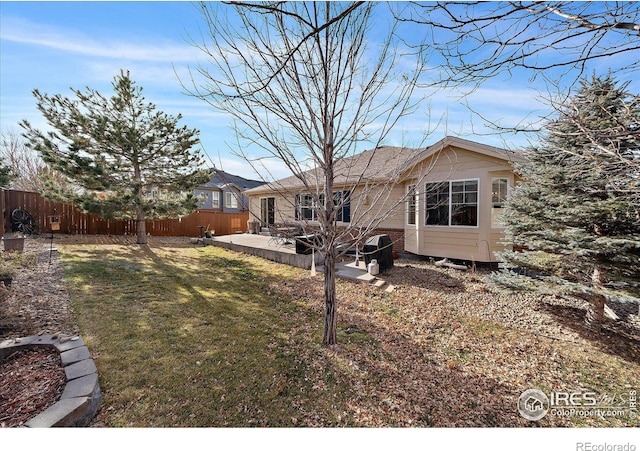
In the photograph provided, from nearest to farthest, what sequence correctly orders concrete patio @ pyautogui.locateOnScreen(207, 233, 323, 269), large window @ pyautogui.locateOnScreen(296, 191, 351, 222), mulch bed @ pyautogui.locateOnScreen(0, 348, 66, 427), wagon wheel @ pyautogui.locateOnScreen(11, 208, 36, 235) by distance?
1. mulch bed @ pyautogui.locateOnScreen(0, 348, 66, 427)
2. large window @ pyautogui.locateOnScreen(296, 191, 351, 222)
3. concrete patio @ pyautogui.locateOnScreen(207, 233, 323, 269)
4. wagon wheel @ pyautogui.locateOnScreen(11, 208, 36, 235)

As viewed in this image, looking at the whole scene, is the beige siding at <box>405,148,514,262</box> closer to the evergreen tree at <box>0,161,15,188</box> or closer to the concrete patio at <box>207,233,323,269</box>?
the concrete patio at <box>207,233,323,269</box>

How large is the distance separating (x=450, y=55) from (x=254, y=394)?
422 centimetres

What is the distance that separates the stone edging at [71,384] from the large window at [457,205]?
8016 mm

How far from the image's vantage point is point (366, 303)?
17.5ft

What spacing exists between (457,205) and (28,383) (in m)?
9.73

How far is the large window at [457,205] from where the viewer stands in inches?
321

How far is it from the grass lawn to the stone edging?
14 cm

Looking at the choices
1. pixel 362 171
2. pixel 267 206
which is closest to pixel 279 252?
pixel 362 171

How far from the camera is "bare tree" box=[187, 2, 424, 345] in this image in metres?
3.01

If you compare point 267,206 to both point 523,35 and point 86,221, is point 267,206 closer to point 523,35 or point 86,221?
point 86,221

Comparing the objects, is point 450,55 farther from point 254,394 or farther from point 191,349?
point 191,349

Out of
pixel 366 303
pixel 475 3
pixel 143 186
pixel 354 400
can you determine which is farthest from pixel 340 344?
pixel 143 186

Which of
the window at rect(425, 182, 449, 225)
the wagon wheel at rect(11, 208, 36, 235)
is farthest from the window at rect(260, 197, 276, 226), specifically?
the wagon wheel at rect(11, 208, 36, 235)

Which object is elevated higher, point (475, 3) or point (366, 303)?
point (475, 3)
